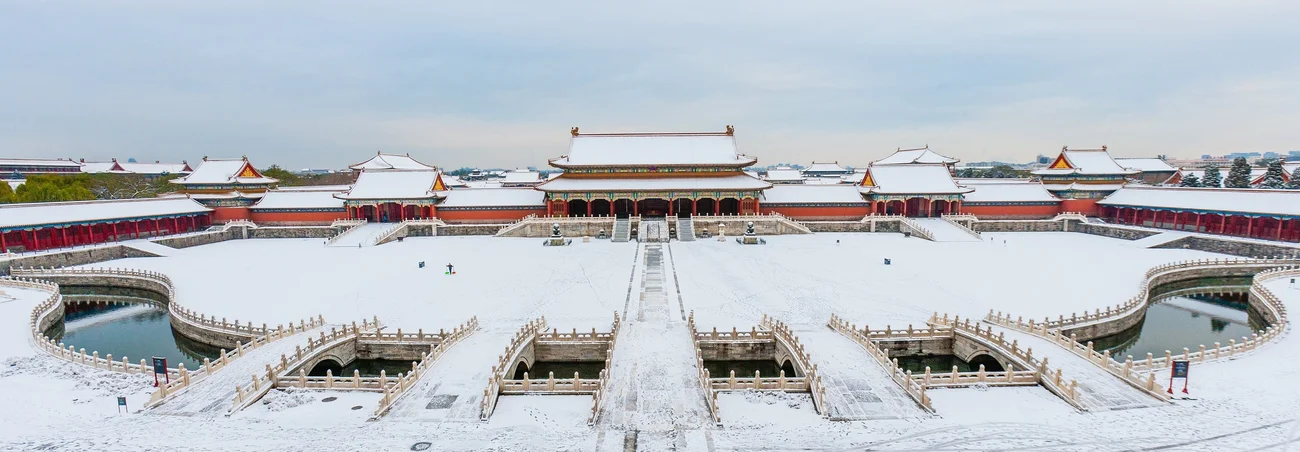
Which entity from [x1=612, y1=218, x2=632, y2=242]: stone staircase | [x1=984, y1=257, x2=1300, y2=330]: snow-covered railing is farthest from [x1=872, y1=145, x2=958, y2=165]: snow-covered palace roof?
[x1=612, y1=218, x2=632, y2=242]: stone staircase

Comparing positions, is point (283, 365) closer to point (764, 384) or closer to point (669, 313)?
point (669, 313)

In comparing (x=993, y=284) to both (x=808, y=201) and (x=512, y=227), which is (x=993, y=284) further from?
(x=512, y=227)

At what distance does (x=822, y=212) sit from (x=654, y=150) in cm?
1567

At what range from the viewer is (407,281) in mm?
28656

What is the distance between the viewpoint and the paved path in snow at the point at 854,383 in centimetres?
1448

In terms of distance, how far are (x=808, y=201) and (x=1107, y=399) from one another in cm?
3344

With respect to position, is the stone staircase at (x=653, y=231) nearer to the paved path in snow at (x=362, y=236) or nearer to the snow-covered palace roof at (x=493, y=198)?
the snow-covered palace roof at (x=493, y=198)

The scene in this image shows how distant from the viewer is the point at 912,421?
Answer: 14047 mm

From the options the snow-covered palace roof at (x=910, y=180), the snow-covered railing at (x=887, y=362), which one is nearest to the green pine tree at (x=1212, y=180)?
the snow-covered palace roof at (x=910, y=180)

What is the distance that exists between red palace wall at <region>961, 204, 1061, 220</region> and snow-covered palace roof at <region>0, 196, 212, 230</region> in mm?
66335

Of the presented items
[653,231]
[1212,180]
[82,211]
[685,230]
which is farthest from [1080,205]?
[82,211]

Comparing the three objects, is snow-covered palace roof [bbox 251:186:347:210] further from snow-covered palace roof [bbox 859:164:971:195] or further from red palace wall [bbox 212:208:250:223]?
snow-covered palace roof [bbox 859:164:971:195]

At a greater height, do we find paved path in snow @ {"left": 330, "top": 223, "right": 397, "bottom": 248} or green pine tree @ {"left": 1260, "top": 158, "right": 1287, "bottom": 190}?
green pine tree @ {"left": 1260, "top": 158, "right": 1287, "bottom": 190}

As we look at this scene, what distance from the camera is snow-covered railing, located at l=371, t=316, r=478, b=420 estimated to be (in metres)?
14.8
